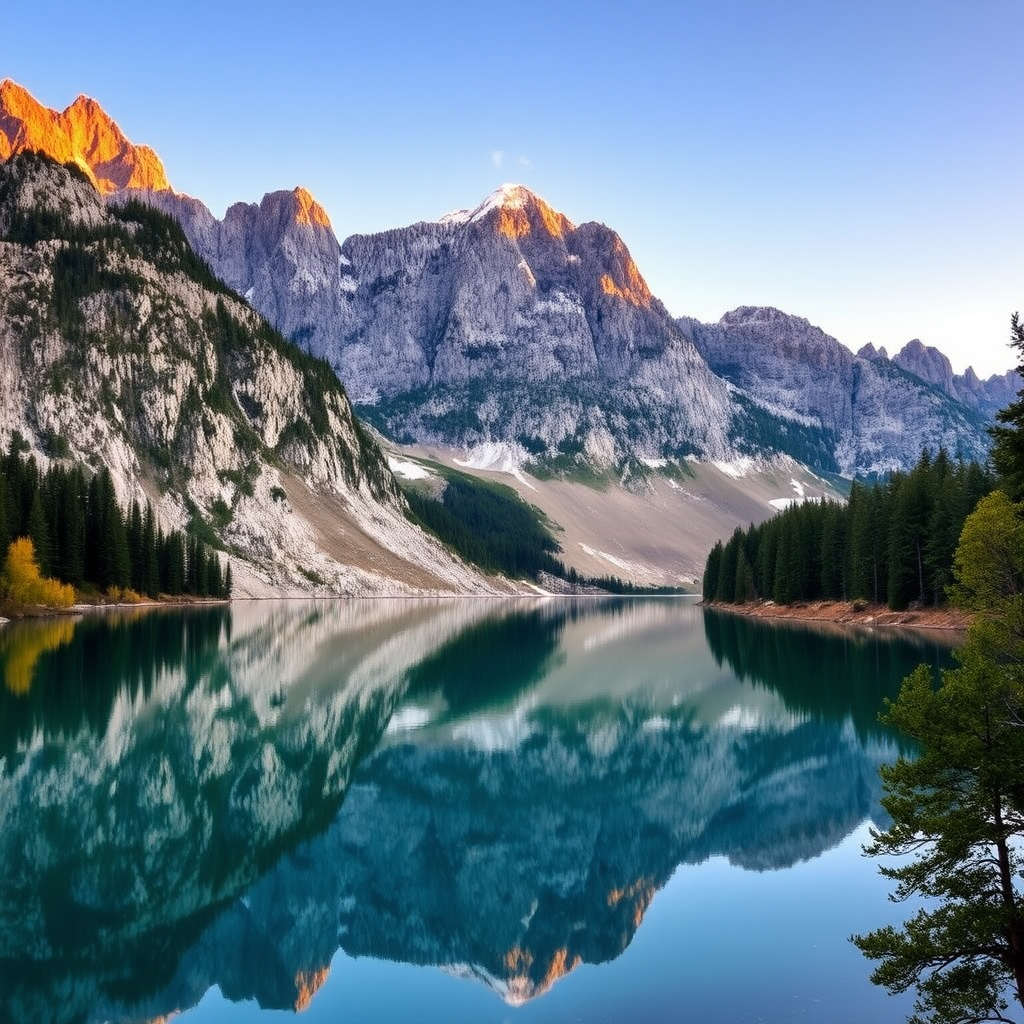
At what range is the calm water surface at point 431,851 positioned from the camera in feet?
51.9

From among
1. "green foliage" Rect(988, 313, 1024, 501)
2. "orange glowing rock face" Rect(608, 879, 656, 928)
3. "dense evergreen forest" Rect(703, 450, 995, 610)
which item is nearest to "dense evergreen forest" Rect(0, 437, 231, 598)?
"dense evergreen forest" Rect(703, 450, 995, 610)

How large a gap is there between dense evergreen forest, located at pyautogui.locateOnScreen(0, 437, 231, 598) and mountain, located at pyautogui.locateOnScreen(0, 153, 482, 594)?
24382 mm

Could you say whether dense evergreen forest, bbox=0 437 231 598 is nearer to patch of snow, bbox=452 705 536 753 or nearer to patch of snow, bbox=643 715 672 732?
patch of snow, bbox=452 705 536 753

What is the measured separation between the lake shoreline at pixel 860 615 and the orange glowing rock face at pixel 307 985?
2128 inches

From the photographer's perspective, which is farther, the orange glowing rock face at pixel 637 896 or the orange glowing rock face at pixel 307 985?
the orange glowing rock face at pixel 637 896

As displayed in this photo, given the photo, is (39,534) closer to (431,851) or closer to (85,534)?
(85,534)

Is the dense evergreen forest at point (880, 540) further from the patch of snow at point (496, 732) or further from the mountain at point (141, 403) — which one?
the mountain at point (141, 403)

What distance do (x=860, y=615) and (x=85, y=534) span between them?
85.6 meters

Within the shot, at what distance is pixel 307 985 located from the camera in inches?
643

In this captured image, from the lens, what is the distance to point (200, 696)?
147 feet

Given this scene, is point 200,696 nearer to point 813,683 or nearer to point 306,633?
point 813,683

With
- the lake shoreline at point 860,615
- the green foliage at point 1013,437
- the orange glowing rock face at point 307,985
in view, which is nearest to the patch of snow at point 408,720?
the orange glowing rock face at point 307,985

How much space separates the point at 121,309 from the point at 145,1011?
184 meters

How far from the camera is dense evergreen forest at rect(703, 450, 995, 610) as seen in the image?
84.9 metres
